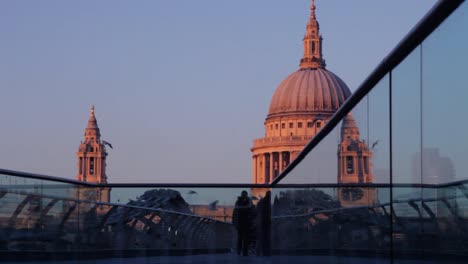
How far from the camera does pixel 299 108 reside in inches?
5098

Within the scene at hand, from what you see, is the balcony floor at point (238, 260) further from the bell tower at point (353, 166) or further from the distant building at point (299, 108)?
the distant building at point (299, 108)

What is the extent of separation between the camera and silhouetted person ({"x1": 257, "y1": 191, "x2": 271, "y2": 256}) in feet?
45.1

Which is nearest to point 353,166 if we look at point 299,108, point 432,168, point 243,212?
point 432,168

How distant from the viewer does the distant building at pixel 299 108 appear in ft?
398

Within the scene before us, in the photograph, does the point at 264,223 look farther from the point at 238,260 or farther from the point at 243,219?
the point at 238,260

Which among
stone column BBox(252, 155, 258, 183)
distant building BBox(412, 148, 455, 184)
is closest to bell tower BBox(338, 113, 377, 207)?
distant building BBox(412, 148, 455, 184)

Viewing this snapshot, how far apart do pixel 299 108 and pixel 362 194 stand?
124222mm

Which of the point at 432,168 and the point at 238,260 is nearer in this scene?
the point at 432,168

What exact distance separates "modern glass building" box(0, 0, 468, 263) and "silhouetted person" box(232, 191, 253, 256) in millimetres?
931

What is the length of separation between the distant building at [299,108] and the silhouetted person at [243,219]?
100m

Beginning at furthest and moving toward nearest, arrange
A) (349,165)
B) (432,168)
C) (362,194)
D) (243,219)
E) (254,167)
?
1. (254,167)
2. (243,219)
3. (349,165)
4. (362,194)
5. (432,168)

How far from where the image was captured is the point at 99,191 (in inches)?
404

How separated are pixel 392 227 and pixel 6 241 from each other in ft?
10.6

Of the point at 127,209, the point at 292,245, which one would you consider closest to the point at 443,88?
the point at 292,245
